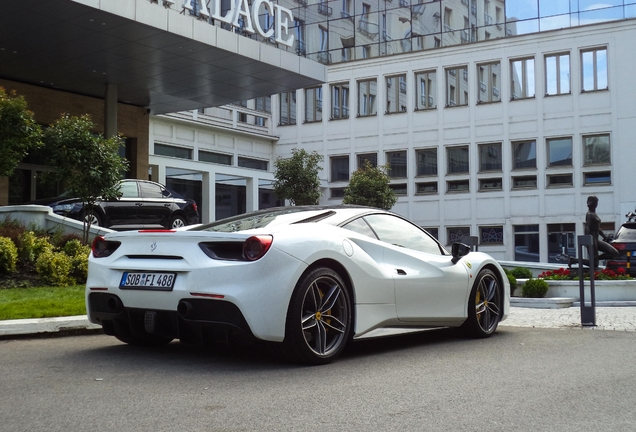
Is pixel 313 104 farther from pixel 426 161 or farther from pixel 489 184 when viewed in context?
pixel 489 184

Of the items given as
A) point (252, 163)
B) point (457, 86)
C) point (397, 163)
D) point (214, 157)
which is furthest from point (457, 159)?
point (214, 157)

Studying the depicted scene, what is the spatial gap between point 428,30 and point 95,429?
1679 inches

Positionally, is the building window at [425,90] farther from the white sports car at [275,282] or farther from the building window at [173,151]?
the white sports car at [275,282]

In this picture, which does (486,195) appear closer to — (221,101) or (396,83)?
(396,83)

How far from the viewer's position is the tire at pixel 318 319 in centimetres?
595

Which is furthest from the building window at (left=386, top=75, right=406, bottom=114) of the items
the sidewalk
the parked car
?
the sidewalk

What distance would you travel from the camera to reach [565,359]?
6.70 metres

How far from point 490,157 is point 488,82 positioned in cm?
418

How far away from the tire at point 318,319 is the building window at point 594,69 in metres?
36.6

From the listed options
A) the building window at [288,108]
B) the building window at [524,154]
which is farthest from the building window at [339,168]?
the building window at [524,154]

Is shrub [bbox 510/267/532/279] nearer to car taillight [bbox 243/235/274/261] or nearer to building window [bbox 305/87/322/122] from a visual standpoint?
car taillight [bbox 243/235/274/261]

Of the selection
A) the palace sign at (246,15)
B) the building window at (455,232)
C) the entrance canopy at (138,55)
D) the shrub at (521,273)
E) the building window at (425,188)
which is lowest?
the shrub at (521,273)

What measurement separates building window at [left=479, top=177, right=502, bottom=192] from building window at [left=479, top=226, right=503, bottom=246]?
6.93 ft

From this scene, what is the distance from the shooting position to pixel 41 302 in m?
9.60
